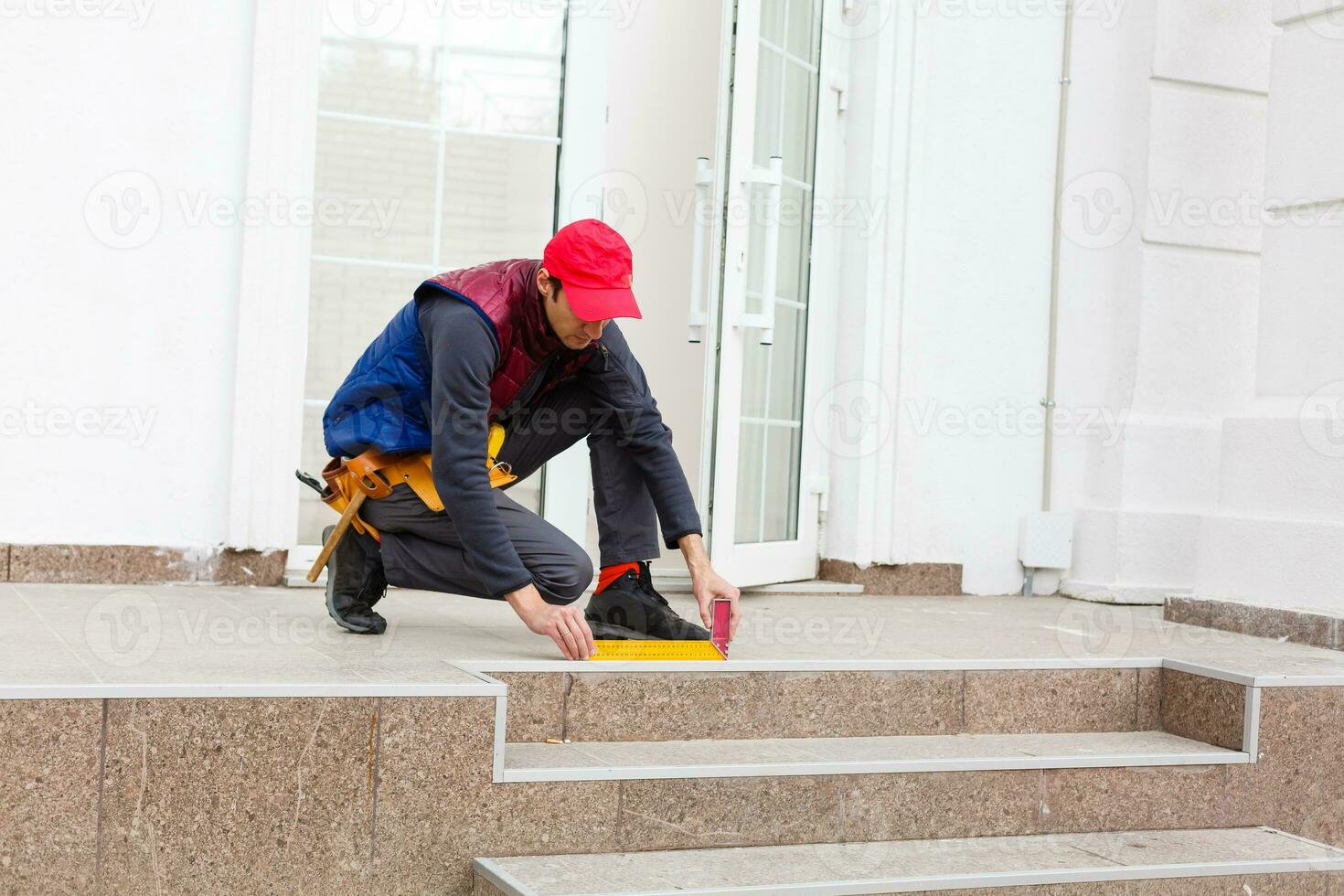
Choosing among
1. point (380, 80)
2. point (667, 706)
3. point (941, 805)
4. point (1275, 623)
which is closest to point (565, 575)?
point (667, 706)

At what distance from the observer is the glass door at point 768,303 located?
13.9 feet

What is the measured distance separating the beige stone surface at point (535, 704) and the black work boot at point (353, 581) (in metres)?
0.53

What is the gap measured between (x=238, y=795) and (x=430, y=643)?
0.74 metres

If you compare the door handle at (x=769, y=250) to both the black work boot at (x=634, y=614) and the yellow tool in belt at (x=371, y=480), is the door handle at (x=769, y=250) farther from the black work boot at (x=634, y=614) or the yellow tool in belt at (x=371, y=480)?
the yellow tool in belt at (x=371, y=480)

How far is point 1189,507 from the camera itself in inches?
193

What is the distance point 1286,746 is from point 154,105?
3.35m

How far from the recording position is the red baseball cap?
8.52 feet

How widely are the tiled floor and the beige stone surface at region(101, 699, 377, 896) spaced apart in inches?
1.8

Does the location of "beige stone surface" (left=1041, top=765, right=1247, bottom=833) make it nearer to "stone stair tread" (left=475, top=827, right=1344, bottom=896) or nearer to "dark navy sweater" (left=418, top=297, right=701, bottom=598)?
"stone stair tread" (left=475, top=827, right=1344, bottom=896)

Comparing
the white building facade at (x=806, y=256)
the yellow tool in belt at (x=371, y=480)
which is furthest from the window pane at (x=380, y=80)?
the yellow tool in belt at (x=371, y=480)

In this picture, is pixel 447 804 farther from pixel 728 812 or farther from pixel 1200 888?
pixel 1200 888

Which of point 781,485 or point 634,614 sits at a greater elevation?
point 781,485

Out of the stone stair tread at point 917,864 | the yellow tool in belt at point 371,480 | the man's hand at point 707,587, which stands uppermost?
the yellow tool in belt at point 371,480

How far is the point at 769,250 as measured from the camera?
4363mm
